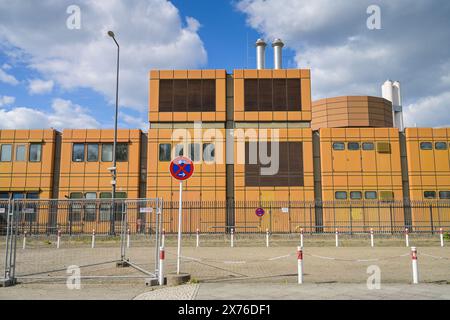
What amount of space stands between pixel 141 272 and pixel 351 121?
47708mm

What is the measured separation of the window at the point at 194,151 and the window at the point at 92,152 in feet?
26.3

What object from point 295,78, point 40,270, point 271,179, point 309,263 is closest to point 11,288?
point 40,270

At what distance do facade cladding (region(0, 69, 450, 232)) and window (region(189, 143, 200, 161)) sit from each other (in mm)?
84

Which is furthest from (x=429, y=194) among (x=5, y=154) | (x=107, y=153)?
(x=5, y=154)

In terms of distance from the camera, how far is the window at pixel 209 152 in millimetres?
33594

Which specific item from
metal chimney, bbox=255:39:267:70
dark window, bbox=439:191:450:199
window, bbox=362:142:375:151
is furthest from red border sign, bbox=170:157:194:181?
metal chimney, bbox=255:39:267:70

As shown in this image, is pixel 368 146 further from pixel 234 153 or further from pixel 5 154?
pixel 5 154

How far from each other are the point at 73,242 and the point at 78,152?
13.6 meters

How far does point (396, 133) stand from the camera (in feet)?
113

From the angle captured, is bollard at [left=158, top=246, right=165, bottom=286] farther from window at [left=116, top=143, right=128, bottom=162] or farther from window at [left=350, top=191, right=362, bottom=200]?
window at [left=350, top=191, right=362, bottom=200]

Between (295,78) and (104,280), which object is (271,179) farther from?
(104,280)

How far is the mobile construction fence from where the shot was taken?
35.3 ft


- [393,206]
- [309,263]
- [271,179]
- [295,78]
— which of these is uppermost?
[295,78]

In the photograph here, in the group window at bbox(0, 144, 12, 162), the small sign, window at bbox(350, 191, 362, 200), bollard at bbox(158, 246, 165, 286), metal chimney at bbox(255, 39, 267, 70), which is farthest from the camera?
metal chimney at bbox(255, 39, 267, 70)
